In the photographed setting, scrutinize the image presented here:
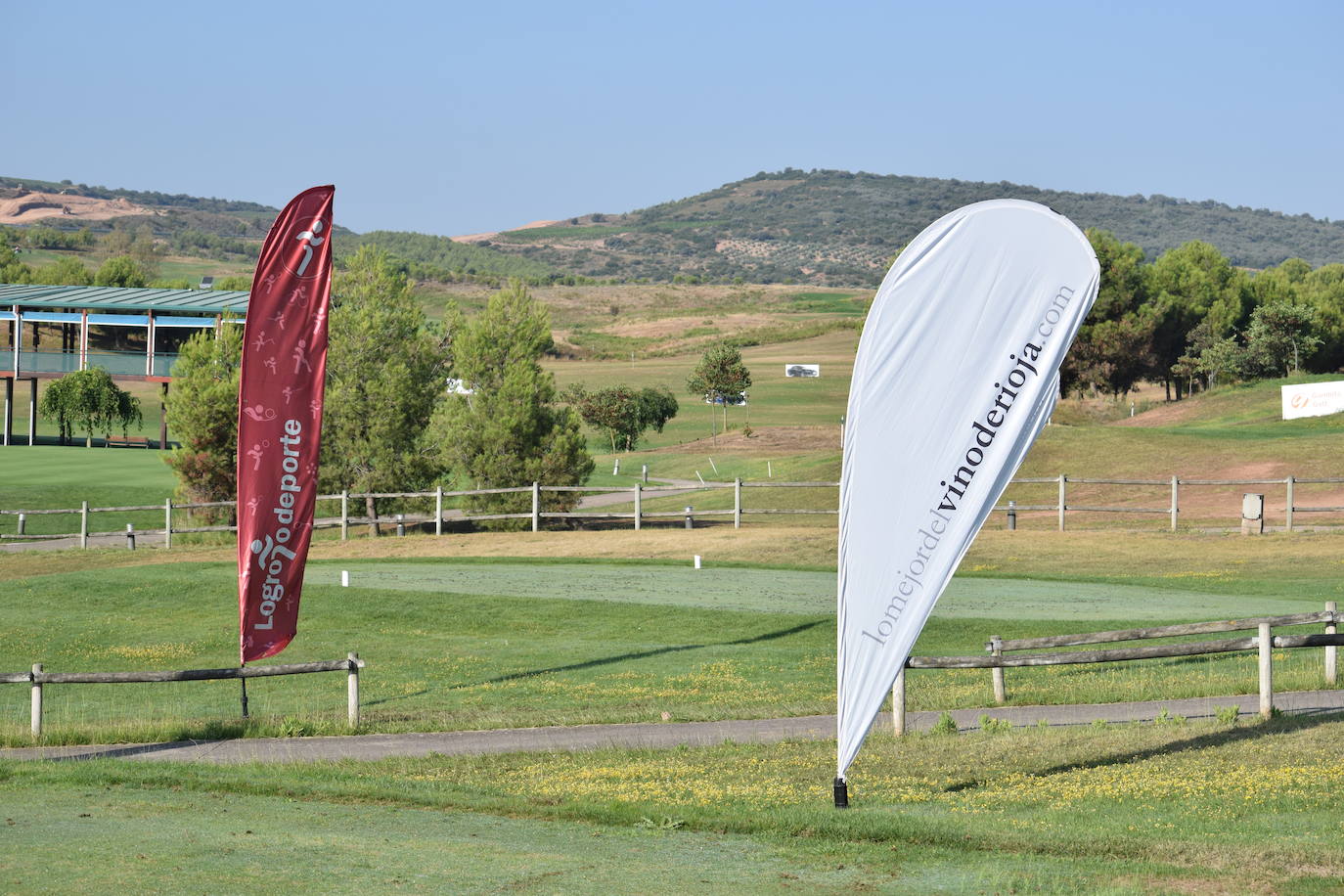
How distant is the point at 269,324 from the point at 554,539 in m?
20.2

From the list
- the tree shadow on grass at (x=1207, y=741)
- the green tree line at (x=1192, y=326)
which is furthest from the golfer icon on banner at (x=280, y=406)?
the green tree line at (x=1192, y=326)

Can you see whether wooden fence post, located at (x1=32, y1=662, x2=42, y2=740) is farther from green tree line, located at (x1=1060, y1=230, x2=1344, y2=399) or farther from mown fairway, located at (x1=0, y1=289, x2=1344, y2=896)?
green tree line, located at (x1=1060, y1=230, x2=1344, y2=399)

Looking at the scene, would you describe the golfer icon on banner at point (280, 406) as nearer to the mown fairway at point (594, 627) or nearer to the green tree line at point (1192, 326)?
the mown fairway at point (594, 627)

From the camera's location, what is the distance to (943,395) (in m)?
9.87

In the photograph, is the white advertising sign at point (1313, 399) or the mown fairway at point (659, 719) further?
the white advertising sign at point (1313, 399)

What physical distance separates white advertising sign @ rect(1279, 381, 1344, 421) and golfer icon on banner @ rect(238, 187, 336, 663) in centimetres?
5006

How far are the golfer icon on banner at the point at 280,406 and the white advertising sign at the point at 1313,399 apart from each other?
50065mm

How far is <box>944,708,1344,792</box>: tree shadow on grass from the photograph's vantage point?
11930 mm

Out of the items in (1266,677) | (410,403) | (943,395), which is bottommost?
(1266,677)

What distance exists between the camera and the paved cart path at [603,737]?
46.0 ft

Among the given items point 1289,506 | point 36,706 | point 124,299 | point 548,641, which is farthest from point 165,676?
point 124,299

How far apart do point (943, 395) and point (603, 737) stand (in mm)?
6480

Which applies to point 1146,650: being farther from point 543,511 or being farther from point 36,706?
point 543,511

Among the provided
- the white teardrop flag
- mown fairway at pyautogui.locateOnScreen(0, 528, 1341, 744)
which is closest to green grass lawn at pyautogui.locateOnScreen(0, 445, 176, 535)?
mown fairway at pyautogui.locateOnScreen(0, 528, 1341, 744)
